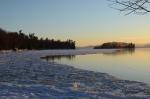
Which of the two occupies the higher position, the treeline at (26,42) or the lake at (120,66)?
the treeline at (26,42)

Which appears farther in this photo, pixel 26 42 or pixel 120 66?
pixel 26 42

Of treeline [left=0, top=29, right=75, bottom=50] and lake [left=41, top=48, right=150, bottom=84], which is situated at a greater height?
treeline [left=0, top=29, right=75, bottom=50]

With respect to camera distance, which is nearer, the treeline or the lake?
the lake

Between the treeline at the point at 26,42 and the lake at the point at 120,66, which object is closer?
the lake at the point at 120,66

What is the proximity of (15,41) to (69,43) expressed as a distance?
74746 mm

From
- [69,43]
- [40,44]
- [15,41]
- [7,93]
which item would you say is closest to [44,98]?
[7,93]

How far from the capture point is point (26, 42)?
129 metres

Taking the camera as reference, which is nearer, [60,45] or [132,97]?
[132,97]

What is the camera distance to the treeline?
10151 centimetres

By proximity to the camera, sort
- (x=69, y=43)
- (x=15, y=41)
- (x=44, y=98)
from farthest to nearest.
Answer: (x=69, y=43)
(x=15, y=41)
(x=44, y=98)

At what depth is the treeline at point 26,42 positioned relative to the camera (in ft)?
333

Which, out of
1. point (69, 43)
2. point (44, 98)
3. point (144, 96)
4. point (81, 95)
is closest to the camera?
point (44, 98)

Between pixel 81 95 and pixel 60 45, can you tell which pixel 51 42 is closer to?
pixel 60 45

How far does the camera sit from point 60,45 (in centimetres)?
17638
